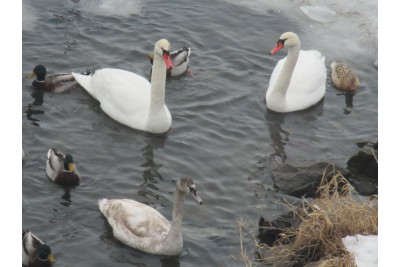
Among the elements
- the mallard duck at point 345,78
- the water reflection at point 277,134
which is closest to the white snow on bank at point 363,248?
the water reflection at point 277,134

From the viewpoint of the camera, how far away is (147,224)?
10.9 meters

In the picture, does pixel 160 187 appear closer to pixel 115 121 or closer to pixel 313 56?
pixel 115 121

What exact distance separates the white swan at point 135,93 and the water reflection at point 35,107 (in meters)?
0.69

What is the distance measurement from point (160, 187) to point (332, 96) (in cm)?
466

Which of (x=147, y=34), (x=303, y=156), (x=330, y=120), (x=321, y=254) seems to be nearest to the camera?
(x=321, y=254)

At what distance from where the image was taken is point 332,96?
1558 centimetres

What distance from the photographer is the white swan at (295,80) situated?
14625mm

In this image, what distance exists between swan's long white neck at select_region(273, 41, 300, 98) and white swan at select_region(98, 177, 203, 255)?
166 inches

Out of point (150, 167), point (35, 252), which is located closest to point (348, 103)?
point (150, 167)

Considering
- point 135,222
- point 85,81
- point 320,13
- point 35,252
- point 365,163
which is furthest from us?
point 320,13

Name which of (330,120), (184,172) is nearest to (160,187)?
(184,172)

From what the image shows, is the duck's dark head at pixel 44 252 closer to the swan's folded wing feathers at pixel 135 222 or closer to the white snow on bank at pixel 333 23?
the swan's folded wing feathers at pixel 135 222

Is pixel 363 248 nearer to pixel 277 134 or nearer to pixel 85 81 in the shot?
pixel 277 134

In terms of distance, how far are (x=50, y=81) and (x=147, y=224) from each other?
422 centimetres
